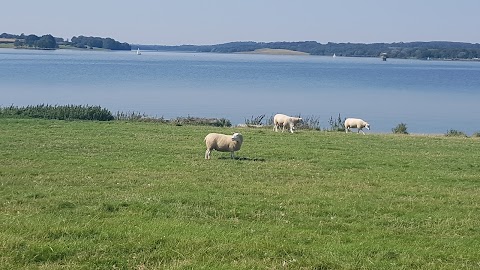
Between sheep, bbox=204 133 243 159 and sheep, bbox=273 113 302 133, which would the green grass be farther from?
sheep, bbox=273 113 302 133

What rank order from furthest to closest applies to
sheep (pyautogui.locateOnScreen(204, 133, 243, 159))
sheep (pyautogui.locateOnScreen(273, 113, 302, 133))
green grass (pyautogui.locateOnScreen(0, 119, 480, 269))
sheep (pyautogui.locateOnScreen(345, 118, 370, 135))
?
sheep (pyautogui.locateOnScreen(345, 118, 370, 135))
sheep (pyautogui.locateOnScreen(273, 113, 302, 133))
sheep (pyautogui.locateOnScreen(204, 133, 243, 159))
green grass (pyautogui.locateOnScreen(0, 119, 480, 269))

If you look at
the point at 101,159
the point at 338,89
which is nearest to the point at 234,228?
the point at 101,159

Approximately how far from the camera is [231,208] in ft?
42.0

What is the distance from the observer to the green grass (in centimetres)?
919

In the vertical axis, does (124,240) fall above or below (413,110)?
above

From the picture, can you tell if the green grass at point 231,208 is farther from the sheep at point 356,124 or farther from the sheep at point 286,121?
the sheep at point 356,124

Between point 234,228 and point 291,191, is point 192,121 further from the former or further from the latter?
point 234,228

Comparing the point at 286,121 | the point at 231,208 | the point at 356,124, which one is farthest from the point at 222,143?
the point at 356,124

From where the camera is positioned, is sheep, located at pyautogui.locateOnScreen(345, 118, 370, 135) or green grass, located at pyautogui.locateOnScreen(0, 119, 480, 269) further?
sheep, located at pyautogui.locateOnScreen(345, 118, 370, 135)

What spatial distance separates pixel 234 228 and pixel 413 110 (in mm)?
63399

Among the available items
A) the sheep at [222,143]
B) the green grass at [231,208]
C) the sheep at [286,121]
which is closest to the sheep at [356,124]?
the sheep at [286,121]

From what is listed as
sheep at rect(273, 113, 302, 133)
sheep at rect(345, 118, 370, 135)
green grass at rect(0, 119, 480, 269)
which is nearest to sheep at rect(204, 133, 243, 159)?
green grass at rect(0, 119, 480, 269)

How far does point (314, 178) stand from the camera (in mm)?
18078

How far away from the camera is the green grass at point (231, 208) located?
362 inches
